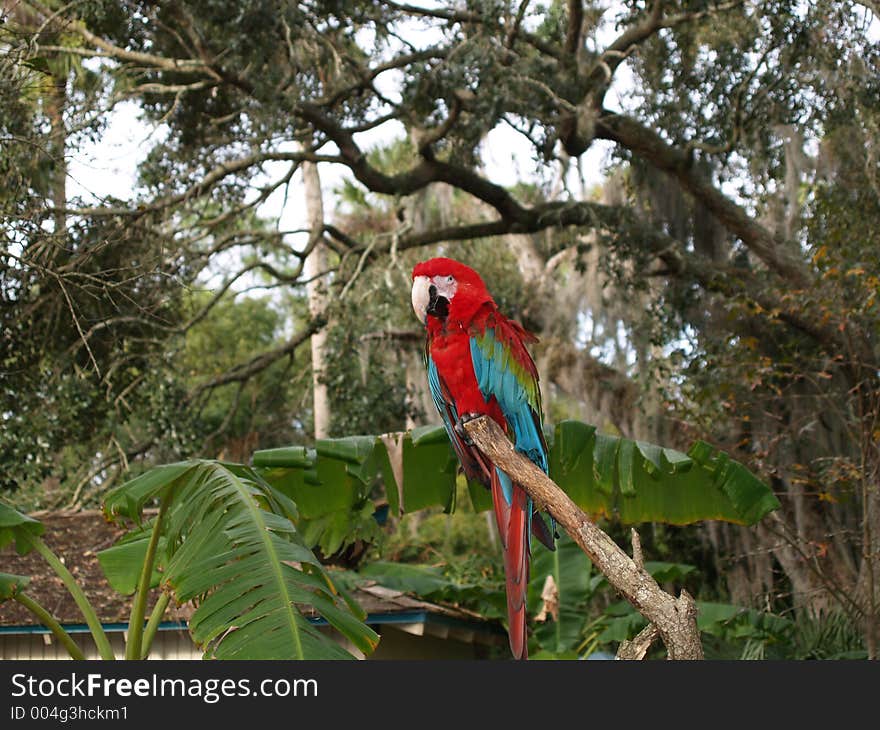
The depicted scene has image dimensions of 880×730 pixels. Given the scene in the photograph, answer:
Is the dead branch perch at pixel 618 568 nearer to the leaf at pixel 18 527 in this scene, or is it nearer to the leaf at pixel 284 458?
the leaf at pixel 284 458

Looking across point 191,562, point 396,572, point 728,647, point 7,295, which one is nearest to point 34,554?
point 7,295

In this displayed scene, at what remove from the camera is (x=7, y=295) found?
23.1ft

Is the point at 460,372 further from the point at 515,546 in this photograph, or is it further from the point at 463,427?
the point at 515,546

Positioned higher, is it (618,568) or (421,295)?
(421,295)

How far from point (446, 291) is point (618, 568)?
1.10 m

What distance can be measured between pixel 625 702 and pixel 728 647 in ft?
20.3

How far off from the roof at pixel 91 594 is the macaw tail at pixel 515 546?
3.75 m

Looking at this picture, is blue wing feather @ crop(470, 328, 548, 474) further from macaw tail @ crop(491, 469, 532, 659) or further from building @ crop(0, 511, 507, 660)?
building @ crop(0, 511, 507, 660)

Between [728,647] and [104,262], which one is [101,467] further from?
[728,647]

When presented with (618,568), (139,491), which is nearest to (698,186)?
(139,491)

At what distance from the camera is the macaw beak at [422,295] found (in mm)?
3059

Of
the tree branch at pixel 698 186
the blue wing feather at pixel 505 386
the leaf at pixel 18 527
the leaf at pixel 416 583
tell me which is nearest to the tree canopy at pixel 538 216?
the tree branch at pixel 698 186

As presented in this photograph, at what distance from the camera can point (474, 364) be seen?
318 cm

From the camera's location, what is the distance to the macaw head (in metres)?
3.08
